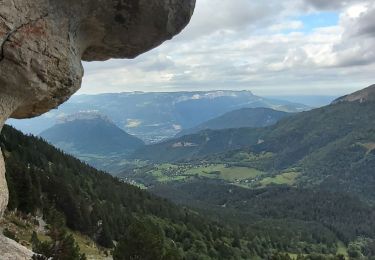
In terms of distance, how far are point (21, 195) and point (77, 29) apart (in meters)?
55.3

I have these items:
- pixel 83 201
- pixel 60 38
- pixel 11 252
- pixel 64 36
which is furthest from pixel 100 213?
pixel 60 38

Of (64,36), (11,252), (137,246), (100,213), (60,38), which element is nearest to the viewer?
(60,38)

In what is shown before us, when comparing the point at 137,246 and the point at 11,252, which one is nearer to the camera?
the point at 11,252

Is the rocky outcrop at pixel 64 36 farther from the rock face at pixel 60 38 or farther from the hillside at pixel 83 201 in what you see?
the hillside at pixel 83 201

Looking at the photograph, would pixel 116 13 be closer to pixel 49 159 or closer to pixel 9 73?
pixel 9 73

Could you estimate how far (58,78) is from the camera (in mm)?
19266

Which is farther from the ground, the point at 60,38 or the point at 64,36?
the point at 64,36

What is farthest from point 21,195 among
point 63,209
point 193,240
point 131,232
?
point 193,240

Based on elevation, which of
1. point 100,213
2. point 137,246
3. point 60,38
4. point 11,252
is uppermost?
point 60,38

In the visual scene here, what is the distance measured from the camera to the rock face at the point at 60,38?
1709 cm

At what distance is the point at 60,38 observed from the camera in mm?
18828

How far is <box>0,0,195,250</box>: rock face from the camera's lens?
1709cm

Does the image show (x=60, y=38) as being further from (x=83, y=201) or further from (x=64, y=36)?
(x=83, y=201)

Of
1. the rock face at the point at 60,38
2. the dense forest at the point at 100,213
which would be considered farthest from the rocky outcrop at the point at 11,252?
the rock face at the point at 60,38
